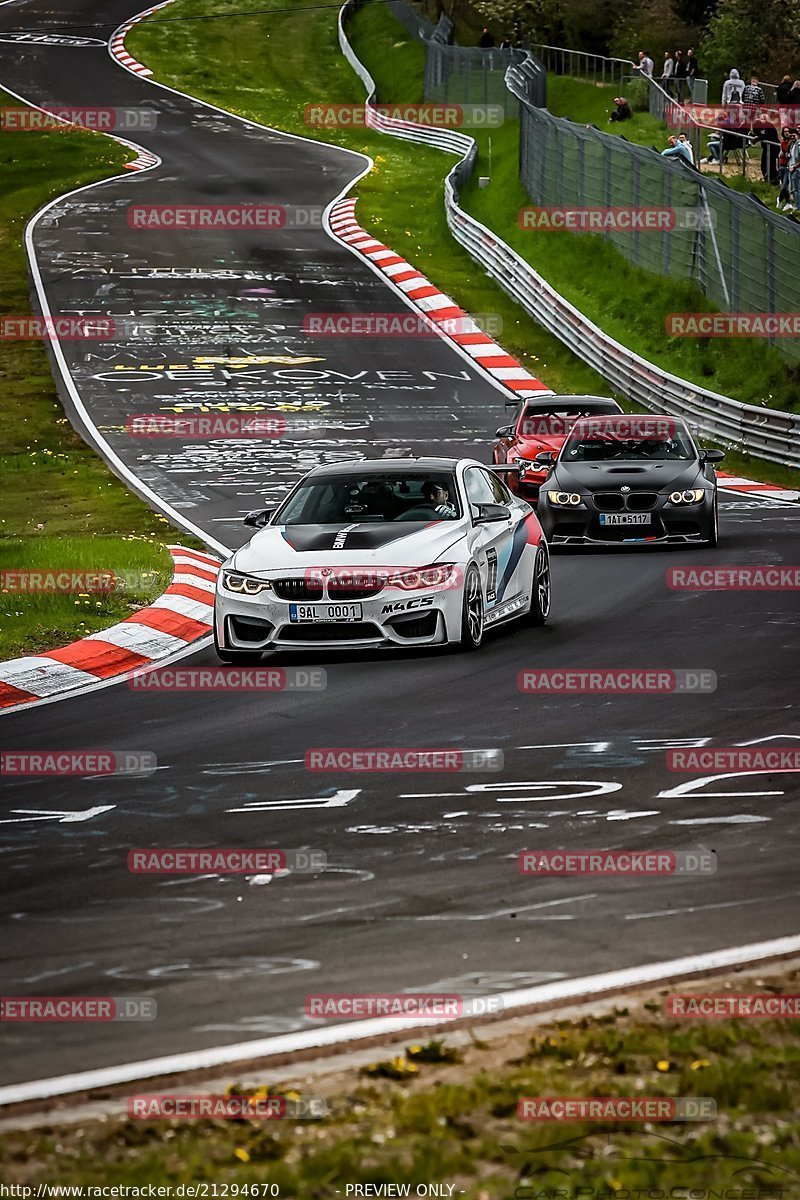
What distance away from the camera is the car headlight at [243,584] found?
42.5ft

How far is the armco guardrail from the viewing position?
1013 inches

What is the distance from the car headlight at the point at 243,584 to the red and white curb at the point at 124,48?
176 ft

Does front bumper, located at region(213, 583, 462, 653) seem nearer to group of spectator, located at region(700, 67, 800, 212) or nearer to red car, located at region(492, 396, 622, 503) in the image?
red car, located at region(492, 396, 622, 503)

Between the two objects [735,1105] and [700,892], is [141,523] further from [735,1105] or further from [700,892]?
[735,1105]

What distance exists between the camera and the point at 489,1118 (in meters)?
4.93

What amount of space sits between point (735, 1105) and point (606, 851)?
2905mm

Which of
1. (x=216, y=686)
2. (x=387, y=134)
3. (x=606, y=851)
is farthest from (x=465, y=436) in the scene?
(x=387, y=134)

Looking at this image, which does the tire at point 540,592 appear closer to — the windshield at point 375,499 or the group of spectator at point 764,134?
the windshield at point 375,499

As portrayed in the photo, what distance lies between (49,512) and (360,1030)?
1655 cm

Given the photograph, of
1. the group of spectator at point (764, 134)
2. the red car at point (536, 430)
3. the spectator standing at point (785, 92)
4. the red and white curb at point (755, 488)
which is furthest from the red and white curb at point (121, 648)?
the spectator standing at point (785, 92)

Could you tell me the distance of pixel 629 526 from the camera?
18688 mm

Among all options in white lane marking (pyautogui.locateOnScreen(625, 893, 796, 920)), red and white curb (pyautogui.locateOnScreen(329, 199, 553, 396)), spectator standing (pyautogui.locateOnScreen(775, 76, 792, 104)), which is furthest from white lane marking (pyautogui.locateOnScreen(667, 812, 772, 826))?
spectator standing (pyautogui.locateOnScreen(775, 76, 792, 104))

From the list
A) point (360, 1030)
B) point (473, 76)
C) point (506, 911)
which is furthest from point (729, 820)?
point (473, 76)

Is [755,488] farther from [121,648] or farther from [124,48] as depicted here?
[124,48]
